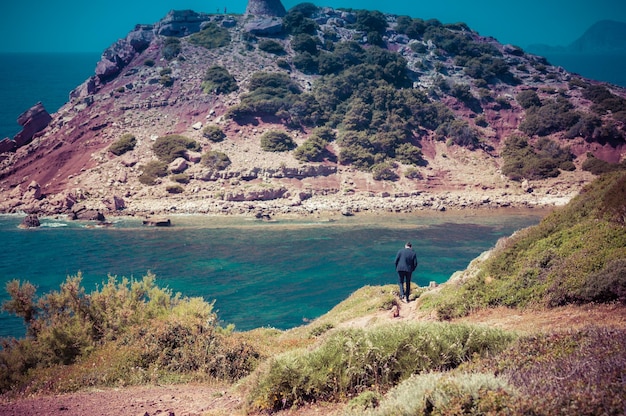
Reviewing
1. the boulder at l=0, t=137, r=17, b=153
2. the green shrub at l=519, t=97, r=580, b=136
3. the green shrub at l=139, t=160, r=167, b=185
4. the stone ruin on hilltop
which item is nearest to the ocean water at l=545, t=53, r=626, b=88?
the green shrub at l=519, t=97, r=580, b=136

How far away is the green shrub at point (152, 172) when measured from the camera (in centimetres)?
4974

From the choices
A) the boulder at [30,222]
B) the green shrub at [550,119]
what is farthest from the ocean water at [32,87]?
the green shrub at [550,119]

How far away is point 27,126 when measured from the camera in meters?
60.6

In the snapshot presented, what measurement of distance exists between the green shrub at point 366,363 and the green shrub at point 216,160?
146ft

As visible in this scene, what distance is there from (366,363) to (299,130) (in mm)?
53974

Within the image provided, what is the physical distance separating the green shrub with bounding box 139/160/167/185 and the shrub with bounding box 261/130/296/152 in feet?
35.7

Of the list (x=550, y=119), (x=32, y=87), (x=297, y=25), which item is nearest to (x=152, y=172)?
(x=297, y=25)

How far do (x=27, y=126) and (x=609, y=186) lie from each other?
6292 centimetres

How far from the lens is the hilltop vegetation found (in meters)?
5.56

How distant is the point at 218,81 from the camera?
2603 inches

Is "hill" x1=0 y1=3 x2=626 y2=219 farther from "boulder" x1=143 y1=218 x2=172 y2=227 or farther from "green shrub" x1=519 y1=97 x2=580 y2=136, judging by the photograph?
"boulder" x1=143 y1=218 x2=172 y2=227

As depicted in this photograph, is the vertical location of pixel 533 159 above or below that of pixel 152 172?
above

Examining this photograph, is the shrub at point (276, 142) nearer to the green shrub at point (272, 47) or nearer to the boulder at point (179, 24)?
the green shrub at point (272, 47)

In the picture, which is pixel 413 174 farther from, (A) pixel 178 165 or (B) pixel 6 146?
(B) pixel 6 146
